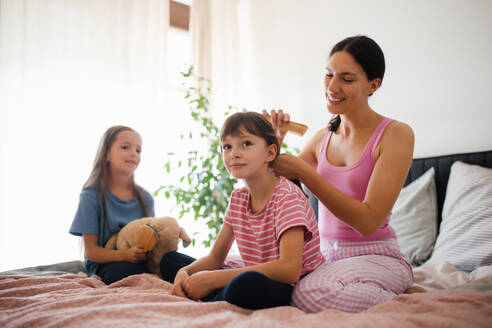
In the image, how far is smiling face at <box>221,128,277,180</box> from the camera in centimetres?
108

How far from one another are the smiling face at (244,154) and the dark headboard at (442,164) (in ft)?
3.72

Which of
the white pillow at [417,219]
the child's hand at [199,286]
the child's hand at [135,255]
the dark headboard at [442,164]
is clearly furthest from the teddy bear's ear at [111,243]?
the dark headboard at [442,164]

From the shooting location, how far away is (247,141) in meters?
1.09

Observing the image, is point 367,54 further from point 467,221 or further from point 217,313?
point 217,313

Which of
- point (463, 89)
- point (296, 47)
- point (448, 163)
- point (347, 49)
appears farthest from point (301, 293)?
point (296, 47)

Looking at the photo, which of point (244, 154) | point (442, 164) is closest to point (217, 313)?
point (244, 154)

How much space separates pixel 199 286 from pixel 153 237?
493 millimetres

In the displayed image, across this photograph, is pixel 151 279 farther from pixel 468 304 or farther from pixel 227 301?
pixel 468 304

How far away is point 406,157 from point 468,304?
1.66 feet

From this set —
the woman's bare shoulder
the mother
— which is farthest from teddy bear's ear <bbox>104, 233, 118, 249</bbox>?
the woman's bare shoulder

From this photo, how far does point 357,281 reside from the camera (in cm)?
91

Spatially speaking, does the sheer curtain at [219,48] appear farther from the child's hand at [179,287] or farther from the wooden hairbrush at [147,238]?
the child's hand at [179,287]

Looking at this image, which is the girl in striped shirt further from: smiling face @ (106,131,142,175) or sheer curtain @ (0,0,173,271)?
sheer curtain @ (0,0,173,271)

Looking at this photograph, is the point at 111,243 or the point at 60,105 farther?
the point at 60,105
